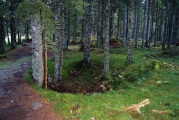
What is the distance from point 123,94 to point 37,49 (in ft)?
18.8

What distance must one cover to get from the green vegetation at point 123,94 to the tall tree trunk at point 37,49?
2.93 ft

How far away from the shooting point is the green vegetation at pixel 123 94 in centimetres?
967

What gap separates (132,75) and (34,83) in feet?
22.3

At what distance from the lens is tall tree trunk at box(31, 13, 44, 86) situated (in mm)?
12458

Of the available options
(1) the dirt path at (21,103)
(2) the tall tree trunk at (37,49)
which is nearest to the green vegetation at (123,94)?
(1) the dirt path at (21,103)

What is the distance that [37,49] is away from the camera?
42.1 feet

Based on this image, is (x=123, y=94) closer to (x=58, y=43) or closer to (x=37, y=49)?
(x=37, y=49)

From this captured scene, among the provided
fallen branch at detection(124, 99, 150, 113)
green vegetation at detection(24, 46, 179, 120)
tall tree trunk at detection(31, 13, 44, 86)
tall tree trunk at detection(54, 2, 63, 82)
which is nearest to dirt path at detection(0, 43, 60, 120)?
green vegetation at detection(24, 46, 179, 120)

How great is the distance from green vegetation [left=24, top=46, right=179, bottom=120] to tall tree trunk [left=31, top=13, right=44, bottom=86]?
89cm

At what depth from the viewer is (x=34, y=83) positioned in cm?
1348

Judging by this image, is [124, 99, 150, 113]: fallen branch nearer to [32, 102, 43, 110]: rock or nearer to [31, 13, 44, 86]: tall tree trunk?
[32, 102, 43, 110]: rock

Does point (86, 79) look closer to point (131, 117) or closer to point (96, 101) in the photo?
point (96, 101)

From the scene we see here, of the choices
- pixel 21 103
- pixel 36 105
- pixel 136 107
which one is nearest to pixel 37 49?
pixel 21 103

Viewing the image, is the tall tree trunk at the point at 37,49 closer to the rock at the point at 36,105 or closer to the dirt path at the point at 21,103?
the dirt path at the point at 21,103
